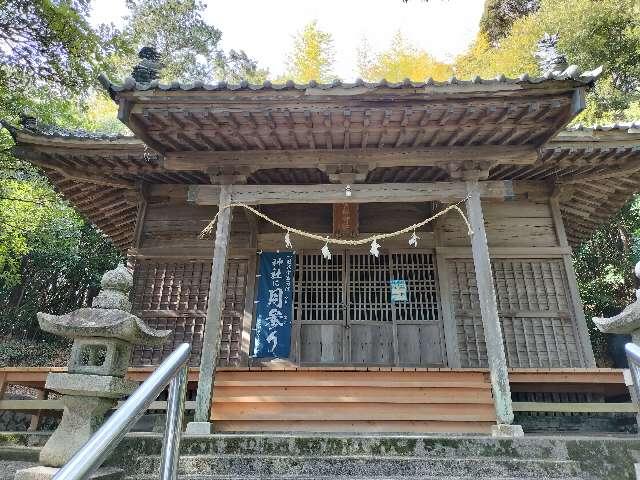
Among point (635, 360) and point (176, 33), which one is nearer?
point (635, 360)

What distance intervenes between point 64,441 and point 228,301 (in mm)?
4514

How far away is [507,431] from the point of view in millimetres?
4801

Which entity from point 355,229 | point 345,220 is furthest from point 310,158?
point 355,229

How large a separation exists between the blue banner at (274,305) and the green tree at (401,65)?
793 inches

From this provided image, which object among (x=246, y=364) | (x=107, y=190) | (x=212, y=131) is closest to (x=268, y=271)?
(x=246, y=364)

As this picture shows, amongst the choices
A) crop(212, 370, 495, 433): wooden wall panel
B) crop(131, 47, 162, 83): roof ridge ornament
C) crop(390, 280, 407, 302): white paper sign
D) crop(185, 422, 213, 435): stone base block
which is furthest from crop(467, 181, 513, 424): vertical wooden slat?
crop(131, 47, 162, 83): roof ridge ornament

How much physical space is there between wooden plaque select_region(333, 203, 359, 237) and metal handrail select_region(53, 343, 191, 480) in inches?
205

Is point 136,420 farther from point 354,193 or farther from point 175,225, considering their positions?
point 175,225

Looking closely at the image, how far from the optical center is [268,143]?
616 cm

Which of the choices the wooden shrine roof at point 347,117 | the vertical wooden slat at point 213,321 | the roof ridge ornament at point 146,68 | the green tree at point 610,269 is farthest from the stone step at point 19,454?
the green tree at point 610,269

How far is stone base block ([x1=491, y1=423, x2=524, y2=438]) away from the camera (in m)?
4.75

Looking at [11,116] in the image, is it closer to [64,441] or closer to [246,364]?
[246,364]

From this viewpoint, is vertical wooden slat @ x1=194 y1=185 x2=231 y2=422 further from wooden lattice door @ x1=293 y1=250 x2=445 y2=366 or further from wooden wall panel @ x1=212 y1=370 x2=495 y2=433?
wooden lattice door @ x1=293 y1=250 x2=445 y2=366

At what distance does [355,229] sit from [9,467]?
232 inches
